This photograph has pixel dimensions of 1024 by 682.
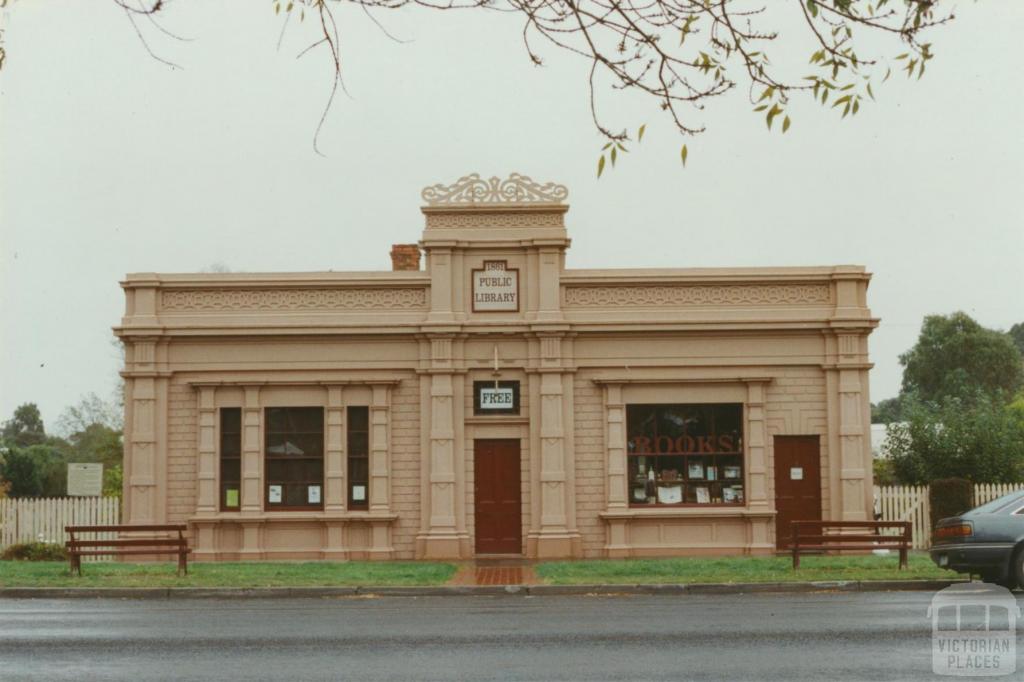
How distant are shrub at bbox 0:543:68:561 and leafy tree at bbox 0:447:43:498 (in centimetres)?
2103

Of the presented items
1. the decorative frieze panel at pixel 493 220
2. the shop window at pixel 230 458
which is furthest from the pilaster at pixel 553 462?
the shop window at pixel 230 458

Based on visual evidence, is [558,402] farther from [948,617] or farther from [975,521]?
[948,617]

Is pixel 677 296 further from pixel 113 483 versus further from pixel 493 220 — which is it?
pixel 113 483

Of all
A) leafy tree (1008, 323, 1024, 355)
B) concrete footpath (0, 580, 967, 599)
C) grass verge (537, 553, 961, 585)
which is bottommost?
concrete footpath (0, 580, 967, 599)

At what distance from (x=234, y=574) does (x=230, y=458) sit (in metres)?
5.26

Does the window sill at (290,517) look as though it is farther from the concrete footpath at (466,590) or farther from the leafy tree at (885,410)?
the leafy tree at (885,410)

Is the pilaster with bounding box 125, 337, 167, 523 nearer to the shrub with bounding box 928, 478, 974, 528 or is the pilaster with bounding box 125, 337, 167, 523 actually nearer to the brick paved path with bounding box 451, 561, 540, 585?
the brick paved path with bounding box 451, 561, 540, 585

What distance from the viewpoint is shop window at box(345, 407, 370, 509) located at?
26812mm

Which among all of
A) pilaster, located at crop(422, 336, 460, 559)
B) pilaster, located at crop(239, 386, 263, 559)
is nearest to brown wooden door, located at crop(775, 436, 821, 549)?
pilaster, located at crop(422, 336, 460, 559)

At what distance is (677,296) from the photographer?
27.1m

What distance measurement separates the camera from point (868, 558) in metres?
24.5

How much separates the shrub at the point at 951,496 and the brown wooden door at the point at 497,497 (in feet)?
26.6

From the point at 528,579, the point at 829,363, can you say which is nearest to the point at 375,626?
the point at 528,579

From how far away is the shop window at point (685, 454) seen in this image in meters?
26.9
